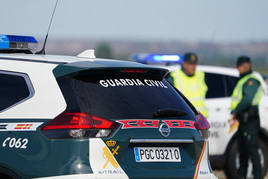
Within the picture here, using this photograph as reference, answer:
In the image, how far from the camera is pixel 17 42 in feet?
21.1

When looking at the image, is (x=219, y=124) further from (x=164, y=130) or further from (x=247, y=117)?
(x=164, y=130)

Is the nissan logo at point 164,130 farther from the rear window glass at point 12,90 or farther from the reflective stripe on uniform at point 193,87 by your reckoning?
the reflective stripe on uniform at point 193,87

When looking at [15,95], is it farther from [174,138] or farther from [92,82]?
[174,138]

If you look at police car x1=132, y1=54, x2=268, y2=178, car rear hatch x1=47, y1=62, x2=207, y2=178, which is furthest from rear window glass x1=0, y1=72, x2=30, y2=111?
police car x1=132, y1=54, x2=268, y2=178

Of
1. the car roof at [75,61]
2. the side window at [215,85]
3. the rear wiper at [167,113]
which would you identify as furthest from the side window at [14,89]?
the side window at [215,85]

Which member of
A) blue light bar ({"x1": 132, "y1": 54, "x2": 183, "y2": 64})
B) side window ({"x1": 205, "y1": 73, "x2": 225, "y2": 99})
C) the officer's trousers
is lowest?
the officer's trousers

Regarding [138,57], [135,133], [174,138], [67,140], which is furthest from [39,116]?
[138,57]

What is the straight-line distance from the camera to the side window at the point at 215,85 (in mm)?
10445

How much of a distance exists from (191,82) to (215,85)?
917 mm

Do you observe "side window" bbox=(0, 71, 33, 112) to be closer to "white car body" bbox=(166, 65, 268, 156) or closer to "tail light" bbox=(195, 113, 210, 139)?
"tail light" bbox=(195, 113, 210, 139)

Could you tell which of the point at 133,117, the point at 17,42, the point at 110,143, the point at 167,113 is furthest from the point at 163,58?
the point at 110,143

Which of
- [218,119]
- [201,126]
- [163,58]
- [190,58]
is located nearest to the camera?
[201,126]

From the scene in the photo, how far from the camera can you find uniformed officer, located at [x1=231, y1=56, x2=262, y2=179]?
9.52 metres

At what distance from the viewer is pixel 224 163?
10.3 m
